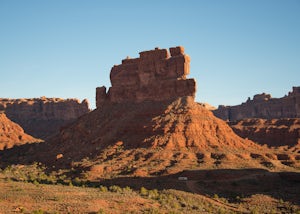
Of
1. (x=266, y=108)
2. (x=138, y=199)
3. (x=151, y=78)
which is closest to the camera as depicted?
(x=138, y=199)

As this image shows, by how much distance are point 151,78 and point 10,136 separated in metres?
40.3

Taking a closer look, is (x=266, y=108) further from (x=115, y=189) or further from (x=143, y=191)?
A: (x=115, y=189)

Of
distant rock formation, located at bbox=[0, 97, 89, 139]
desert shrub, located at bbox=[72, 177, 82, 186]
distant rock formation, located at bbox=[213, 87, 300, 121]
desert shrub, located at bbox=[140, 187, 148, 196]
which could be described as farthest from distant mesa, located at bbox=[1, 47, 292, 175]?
distant rock formation, located at bbox=[213, 87, 300, 121]

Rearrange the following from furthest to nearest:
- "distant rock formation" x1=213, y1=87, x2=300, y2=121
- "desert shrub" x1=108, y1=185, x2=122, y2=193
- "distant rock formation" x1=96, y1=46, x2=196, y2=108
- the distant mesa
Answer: "distant rock formation" x1=213, y1=87, x2=300, y2=121
"distant rock formation" x1=96, y1=46, x2=196, y2=108
the distant mesa
"desert shrub" x1=108, y1=185, x2=122, y2=193

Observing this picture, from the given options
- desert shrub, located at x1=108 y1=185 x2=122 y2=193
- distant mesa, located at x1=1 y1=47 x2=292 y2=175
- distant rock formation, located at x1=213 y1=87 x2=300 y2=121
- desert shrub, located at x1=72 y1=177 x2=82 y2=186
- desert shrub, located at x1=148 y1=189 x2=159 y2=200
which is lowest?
desert shrub, located at x1=148 y1=189 x2=159 y2=200

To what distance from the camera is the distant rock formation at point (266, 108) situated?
12356cm

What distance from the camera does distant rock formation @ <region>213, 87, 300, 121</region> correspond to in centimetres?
12356

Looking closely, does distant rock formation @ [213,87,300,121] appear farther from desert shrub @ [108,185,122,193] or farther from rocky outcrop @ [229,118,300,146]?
desert shrub @ [108,185,122,193]

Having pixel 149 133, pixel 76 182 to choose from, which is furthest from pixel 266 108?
pixel 76 182

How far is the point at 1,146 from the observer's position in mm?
86375

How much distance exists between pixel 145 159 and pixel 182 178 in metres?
9.14

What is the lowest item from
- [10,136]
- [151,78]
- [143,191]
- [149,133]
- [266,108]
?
[143,191]

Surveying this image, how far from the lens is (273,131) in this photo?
95.2 metres

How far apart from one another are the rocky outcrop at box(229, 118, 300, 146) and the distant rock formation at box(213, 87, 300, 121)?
22.2 m
